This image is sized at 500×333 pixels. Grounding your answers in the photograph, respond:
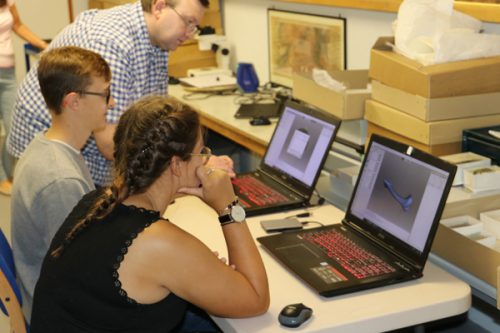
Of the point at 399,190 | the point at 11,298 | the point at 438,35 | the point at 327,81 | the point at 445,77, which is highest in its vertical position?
the point at 438,35

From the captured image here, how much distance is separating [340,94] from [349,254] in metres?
0.88

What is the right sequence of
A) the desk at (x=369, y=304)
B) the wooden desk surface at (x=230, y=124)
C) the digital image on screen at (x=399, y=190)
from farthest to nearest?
the wooden desk surface at (x=230, y=124) < the digital image on screen at (x=399, y=190) < the desk at (x=369, y=304)

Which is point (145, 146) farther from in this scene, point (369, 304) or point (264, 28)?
point (264, 28)

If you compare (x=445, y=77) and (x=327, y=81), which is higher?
(x=445, y=77)

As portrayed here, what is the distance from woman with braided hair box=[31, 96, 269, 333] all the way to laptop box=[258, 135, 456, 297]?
0.85 feet

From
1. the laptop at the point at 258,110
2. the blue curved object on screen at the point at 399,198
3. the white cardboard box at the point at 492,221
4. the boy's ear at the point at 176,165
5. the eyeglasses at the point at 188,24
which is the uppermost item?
the eyeglasses at the point at 188,24

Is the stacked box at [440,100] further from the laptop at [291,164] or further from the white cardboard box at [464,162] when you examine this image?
the laptop at [291,164]

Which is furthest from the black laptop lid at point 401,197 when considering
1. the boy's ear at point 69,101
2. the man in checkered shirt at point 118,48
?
the man in checkered shirt at point 118,48

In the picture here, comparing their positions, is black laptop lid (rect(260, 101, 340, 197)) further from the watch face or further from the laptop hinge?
the watch face

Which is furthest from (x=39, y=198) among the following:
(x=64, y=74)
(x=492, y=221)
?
(x=492, y=221)

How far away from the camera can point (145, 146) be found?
5.32 feet

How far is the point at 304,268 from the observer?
1.92 meters

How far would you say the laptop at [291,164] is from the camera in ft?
7.89

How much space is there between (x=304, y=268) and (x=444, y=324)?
0.84 meters
